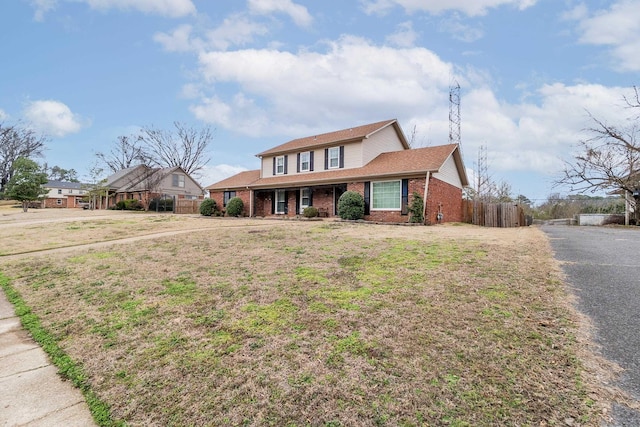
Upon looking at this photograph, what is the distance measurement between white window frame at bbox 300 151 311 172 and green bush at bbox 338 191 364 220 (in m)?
5.47

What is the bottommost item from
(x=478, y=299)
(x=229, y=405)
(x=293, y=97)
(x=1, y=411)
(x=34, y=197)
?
(x=1, y=411)

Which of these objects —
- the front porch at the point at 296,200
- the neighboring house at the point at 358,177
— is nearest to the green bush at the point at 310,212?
the front porch at the point at 296,200

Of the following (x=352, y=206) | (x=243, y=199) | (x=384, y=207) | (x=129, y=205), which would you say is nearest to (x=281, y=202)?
(x=243, y=199)

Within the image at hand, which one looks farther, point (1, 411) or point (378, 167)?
point (378, 167)

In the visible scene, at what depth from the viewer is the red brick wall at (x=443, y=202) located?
15.3 meters

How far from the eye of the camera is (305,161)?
21031mm

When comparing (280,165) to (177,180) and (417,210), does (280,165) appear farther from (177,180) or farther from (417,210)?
(177,180)

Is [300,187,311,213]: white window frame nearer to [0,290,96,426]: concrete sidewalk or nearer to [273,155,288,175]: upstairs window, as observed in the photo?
[273,155,288,175]: upstairs window

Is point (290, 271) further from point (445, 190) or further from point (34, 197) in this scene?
point (34, 197)

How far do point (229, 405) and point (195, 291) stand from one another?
9.09 ft

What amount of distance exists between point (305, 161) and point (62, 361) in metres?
18.7

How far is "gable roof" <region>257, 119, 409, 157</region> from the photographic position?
1875cm

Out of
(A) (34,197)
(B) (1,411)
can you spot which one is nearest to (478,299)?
(B) (1,411)

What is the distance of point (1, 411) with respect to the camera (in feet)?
7.75
